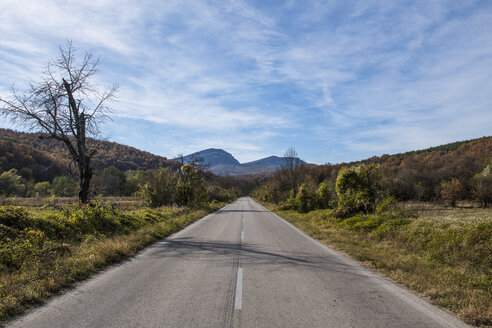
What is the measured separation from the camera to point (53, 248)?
7.63 metres

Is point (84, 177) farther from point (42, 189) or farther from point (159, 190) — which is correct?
point (42, 189)

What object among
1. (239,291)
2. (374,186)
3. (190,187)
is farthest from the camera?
(190,187)

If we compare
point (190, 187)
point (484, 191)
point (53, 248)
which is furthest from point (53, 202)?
point (484, 191)

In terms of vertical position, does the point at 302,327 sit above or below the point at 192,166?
below

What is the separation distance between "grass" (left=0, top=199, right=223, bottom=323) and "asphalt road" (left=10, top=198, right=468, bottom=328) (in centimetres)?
47

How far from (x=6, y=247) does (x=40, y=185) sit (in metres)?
63.6

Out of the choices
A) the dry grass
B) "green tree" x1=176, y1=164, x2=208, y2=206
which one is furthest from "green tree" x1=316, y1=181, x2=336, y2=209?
the dry grass

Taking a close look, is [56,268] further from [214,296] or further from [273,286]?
[273,286]

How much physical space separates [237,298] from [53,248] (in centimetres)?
574

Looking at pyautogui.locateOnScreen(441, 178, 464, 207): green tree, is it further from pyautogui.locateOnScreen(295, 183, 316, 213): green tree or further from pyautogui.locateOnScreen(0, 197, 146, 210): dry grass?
pyautogui.locateOnScreen(0, 197, 146, 210): dry grass

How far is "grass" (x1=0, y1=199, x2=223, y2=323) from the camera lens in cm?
514

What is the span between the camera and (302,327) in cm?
384

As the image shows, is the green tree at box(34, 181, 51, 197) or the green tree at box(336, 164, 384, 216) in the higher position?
the green tree at box(336, 164, 384, 216)

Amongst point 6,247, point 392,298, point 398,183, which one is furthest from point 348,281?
point 398,183
